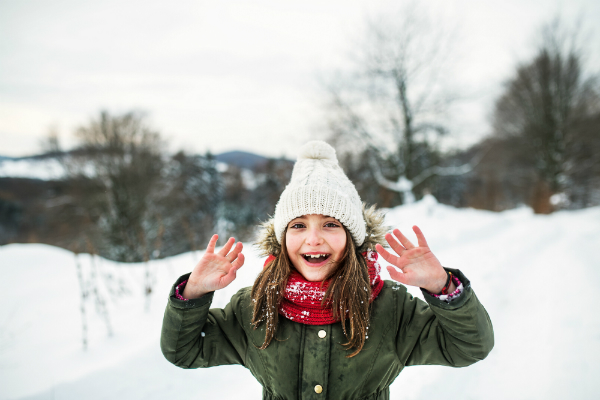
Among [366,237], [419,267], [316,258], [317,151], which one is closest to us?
[419,267]

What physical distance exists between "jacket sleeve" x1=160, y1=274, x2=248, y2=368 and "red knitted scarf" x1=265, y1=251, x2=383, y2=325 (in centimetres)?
30

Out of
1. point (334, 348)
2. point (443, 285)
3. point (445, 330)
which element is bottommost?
point (334, 348)

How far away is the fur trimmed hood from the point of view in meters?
1.77

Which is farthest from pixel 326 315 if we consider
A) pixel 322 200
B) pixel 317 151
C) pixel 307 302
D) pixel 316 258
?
pixel 317 151

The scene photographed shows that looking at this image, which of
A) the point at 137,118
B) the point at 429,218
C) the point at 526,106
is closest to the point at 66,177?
the point at 137,118

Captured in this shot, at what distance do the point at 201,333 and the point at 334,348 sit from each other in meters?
0.70

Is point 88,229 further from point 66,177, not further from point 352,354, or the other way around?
point 352,354

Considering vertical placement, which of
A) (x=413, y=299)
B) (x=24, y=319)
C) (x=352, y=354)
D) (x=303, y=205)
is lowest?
(x=24, y=319)

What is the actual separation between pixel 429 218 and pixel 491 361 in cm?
611

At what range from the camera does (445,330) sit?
1348 millimetres

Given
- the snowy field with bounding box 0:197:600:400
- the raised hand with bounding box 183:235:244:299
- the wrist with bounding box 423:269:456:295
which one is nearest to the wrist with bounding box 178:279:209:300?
the raised hand with bounding box 183:235:244:299

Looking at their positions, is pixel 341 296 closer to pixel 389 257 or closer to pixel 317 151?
pixel 389 257

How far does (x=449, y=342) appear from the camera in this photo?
4.41ft

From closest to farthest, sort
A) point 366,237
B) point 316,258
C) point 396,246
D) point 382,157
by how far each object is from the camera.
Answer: point 396,246, point 316,258, point 366,237, point 382,157
